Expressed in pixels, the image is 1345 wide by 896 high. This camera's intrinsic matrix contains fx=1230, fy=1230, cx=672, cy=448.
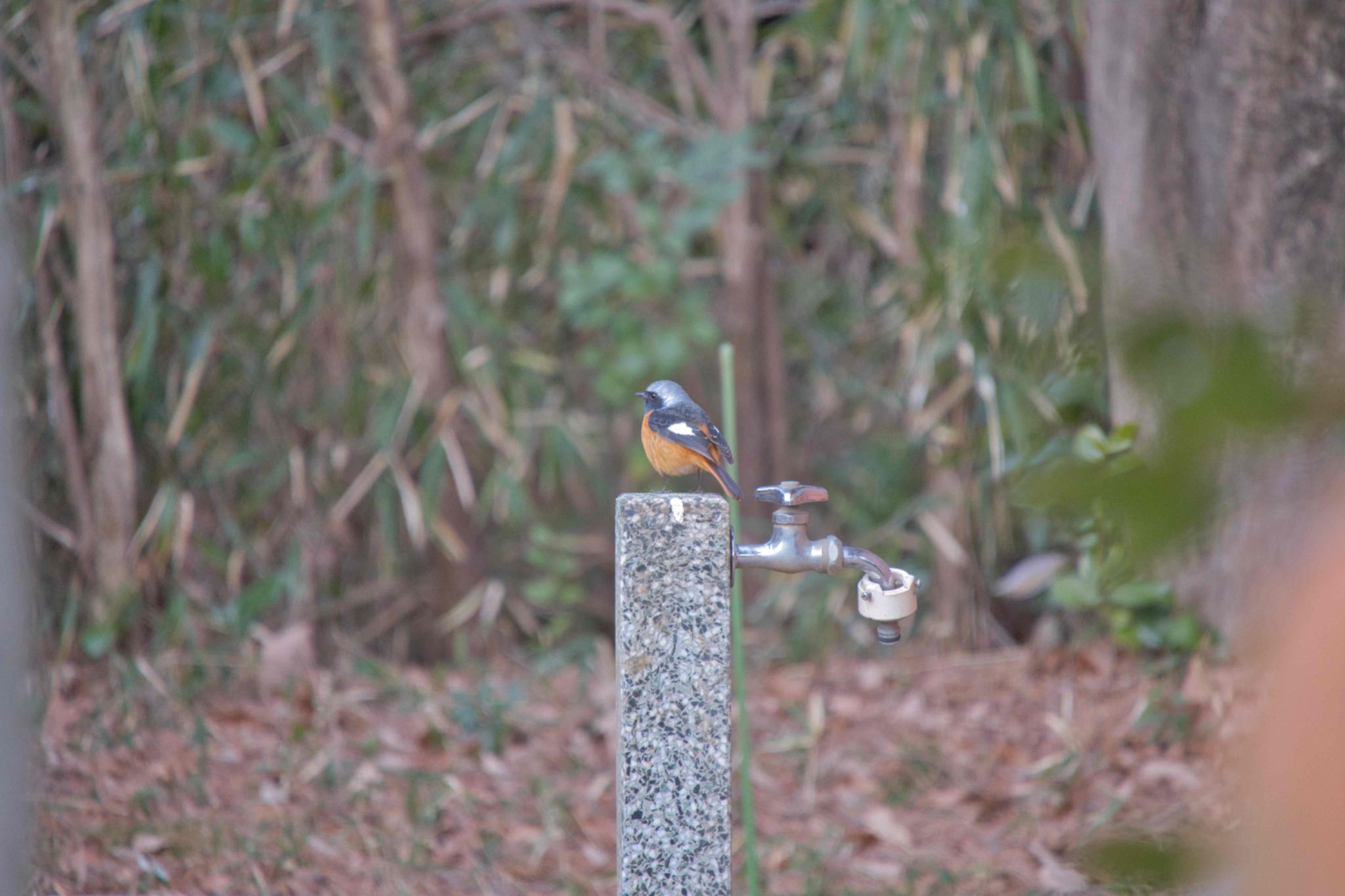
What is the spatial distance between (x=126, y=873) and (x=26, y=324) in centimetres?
222

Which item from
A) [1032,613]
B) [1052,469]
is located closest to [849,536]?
[1032,613]

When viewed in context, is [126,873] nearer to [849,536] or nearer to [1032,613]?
[849,536]

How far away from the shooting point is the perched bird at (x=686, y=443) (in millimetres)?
2160

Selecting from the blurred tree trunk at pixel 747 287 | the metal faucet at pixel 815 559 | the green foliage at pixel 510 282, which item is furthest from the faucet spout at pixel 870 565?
the blurred tree trunk at pixel 747 287

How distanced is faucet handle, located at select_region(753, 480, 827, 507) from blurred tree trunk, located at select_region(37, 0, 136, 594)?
9.71ft

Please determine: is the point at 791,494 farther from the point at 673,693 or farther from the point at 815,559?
the point at 673,693

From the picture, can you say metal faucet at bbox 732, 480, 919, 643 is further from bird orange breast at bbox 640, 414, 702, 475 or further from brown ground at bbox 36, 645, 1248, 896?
brown ground at bbox 36, 645, 1248, 896

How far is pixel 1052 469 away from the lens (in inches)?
19.3

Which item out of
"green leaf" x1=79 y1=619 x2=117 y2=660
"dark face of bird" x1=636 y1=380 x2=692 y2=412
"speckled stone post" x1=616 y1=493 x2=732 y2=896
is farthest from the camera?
"green leaf" x1=79 y1=619 x2=117 y2=660

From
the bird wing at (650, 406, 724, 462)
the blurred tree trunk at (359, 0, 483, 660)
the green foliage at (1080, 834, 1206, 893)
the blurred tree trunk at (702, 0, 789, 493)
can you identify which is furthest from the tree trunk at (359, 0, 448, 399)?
the green foliage at (1080, 834, 1206, 893)

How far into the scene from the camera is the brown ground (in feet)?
9.66

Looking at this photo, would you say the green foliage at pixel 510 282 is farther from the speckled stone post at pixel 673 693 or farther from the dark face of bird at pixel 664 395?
the speckled stone post at pixel 673 693

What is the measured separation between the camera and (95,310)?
422 cm

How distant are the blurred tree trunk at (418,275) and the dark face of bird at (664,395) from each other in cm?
221
